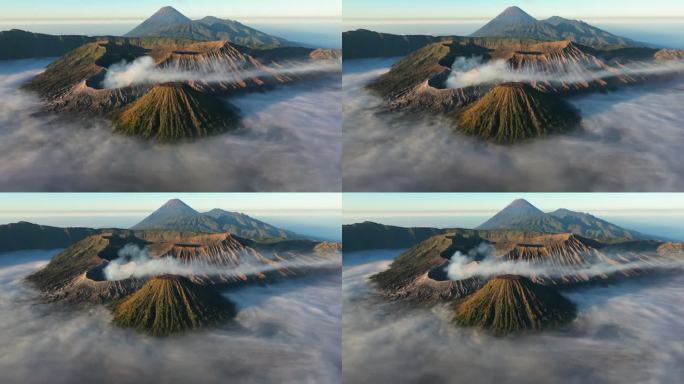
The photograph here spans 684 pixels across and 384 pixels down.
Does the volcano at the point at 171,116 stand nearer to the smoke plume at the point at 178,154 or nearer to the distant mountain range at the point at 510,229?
the smoke plume at the point at 178,154

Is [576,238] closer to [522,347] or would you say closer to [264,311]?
[522,347]

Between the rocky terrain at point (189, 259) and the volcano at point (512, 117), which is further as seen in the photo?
the volcano at point (512, 117)

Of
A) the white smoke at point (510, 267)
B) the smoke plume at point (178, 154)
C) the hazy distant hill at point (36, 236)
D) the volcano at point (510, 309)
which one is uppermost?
the smoke plume at point (178, 154)

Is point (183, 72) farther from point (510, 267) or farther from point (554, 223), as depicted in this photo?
point (554, 223)

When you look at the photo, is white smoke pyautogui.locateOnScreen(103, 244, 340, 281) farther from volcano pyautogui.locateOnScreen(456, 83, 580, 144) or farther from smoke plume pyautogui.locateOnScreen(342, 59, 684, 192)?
volcano pyautogui.locateOnScreen(456, 83, 580, 144)

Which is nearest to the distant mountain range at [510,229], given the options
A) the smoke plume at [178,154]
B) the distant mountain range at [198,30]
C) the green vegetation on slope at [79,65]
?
the smoke plume at [178,154]

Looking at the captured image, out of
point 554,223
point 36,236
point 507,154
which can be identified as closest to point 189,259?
point 36,236
